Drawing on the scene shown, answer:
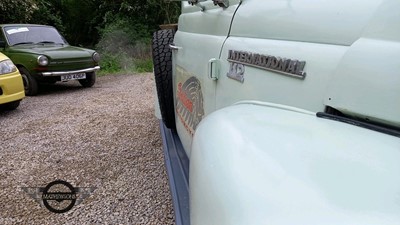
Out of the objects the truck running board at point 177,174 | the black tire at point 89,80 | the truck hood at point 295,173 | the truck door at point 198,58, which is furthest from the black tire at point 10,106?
the truck hood at point 295,173

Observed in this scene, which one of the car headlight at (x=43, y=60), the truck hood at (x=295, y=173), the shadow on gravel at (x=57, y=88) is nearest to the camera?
the truck hood at (x=295, y=173)

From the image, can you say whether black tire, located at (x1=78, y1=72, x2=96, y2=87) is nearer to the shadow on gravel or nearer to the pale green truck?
the shadow on gravel

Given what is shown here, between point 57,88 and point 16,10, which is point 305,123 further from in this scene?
point 16,10

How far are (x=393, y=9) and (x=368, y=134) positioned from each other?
29 centimetres

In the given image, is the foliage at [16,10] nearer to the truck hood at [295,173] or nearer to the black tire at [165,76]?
the black tire at [165,76]

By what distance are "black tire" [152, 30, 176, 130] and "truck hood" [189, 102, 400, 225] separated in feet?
6.23

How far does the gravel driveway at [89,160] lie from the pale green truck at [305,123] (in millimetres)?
1430

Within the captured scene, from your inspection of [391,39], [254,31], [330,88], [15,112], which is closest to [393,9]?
[391,39]

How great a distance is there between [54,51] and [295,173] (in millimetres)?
7494

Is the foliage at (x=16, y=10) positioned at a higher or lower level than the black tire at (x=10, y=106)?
higher

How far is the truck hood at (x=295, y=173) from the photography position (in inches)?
21.6

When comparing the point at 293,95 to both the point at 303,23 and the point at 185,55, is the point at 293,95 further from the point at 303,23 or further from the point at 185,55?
the point at 185,55

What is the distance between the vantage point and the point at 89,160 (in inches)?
133

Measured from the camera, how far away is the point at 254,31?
53.5 inches
